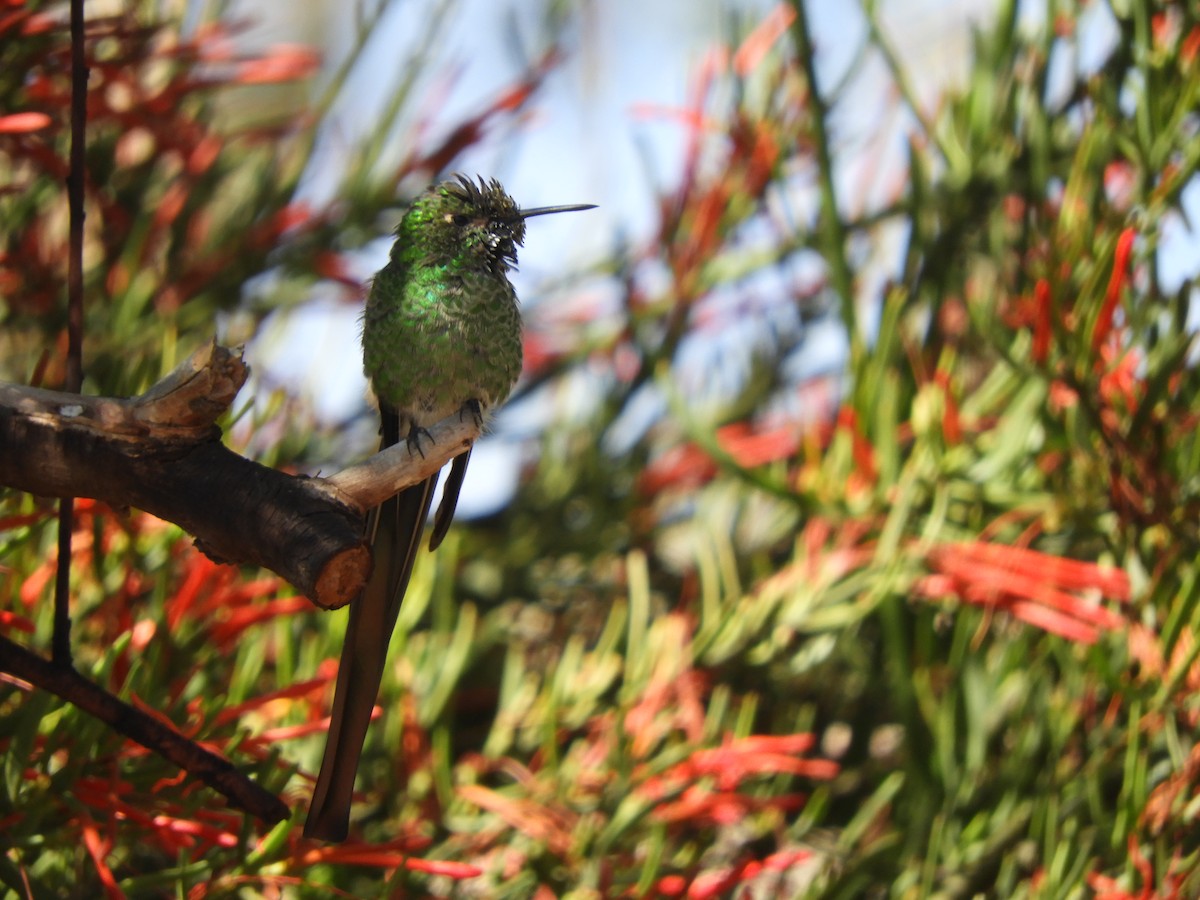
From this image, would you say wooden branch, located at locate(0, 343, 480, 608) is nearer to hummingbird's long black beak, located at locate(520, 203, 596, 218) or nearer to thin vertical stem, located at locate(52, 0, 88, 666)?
thin vertical stem, located at locate(52, 0, 88, 666)

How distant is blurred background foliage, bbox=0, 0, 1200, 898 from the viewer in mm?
1685

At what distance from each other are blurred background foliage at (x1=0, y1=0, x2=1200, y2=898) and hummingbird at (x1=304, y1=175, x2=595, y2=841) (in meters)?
0.21

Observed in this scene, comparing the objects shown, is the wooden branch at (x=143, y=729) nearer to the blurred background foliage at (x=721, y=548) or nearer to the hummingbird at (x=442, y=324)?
the blurred background foliage at (x=721, y=548)

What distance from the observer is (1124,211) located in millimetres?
1911

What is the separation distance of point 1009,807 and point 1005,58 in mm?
1231

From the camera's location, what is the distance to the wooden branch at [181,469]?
3.42 ft

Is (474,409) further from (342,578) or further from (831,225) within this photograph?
(342,578)

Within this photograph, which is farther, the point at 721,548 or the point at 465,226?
the point at 721,548

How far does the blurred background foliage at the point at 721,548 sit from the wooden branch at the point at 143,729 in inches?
4.1

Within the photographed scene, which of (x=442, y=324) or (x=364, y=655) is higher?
(x=442, y=324)

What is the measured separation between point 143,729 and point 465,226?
92 cm

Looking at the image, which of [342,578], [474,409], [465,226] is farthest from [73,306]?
[465,226]

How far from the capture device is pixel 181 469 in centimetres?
108

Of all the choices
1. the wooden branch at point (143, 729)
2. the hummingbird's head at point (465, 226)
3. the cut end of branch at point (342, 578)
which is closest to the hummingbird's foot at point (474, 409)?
the hummingbird's head at point (465, 226)
